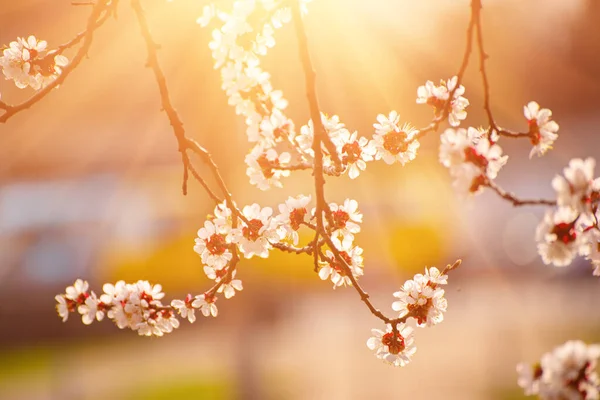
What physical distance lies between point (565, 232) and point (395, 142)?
56 centimetres

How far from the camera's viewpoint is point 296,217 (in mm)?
1611

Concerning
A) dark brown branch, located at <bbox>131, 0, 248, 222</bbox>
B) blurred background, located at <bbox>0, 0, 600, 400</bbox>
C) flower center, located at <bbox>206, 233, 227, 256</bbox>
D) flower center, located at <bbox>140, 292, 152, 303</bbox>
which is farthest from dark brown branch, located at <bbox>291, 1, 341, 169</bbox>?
blurred background, located at <bbox>0, 0, 600, 400</bbox>

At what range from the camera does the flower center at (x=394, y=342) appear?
63.5 inches

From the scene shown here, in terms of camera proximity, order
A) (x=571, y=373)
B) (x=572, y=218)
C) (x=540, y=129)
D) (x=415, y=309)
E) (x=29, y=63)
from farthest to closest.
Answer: (x=29, y=63)
(x=415, y=309)
(x=540, y=129)
(x=572, y=218)
(x=571, y=373)

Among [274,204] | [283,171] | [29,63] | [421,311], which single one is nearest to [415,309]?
[421,311]

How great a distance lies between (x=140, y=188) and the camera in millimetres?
12672

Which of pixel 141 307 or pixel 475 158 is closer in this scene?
pixel 475 158

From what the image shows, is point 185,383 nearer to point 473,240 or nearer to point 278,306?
point 278,306

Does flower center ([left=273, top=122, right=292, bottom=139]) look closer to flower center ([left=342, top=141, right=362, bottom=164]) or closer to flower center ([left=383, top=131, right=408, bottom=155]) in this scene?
flower center ([left=342, top=141, right=362, bottom=164])

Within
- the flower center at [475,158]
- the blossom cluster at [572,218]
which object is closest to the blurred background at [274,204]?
the blossom cluster at [572,218]

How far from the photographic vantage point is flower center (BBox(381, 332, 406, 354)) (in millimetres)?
1613

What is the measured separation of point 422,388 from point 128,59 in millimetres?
4751

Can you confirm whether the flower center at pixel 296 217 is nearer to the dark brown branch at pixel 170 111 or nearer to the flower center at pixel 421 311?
the dark brown branch at pixel 170 111

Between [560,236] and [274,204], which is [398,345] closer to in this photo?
[560,236]
